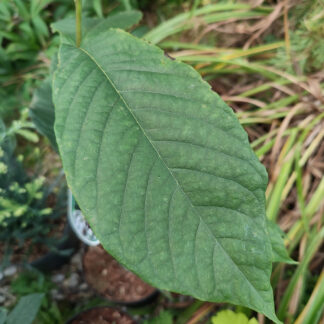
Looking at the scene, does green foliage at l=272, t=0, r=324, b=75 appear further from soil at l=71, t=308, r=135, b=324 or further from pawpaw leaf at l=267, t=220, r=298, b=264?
soil at l=71, t=308, r=135, b=324

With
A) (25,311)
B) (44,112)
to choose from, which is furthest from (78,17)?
(25,311)

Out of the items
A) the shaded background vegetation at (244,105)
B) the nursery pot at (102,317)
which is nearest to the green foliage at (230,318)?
the shaded background vegetation at (244,105)

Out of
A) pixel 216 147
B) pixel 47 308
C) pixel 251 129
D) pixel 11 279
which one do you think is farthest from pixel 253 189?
pixel 11 279

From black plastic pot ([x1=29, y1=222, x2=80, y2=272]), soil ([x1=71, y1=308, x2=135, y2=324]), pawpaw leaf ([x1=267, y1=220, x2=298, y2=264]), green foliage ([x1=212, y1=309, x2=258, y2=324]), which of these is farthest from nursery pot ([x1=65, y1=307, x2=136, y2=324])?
pawpaw leaf ([x1=267, y1=220, x2=298, y2=264])

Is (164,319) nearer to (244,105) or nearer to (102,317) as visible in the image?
(102,317)

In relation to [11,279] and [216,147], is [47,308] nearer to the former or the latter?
[11,279]

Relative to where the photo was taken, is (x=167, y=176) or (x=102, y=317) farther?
(x=102, y=317)

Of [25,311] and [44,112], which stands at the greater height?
[44,112]
